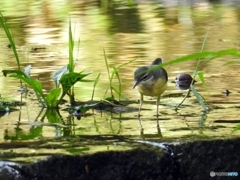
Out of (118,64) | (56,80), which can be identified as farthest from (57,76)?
(118,64)

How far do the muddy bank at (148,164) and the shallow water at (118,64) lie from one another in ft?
0.26

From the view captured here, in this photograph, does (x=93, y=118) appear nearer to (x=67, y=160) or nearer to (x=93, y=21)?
(x=67, y=160)

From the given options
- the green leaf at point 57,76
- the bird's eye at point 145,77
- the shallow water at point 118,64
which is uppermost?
the green leaf at point 57,76

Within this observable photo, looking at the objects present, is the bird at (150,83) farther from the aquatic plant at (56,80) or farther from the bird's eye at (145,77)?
the aquatic plant at (56,80)

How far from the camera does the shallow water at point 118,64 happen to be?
372 centimetres

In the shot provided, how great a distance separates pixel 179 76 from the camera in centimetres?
522

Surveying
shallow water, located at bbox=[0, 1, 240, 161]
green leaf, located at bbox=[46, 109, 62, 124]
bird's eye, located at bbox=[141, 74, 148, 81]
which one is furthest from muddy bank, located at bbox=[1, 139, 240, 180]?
bird's eye, located at bbox=[141, 74, 148, 81]

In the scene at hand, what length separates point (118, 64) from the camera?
5.79 m

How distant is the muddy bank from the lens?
3.24 metres

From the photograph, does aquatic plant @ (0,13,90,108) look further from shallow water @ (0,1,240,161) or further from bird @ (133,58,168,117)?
bird @ (133,58,168,117)

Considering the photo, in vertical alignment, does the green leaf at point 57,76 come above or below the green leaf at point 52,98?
above

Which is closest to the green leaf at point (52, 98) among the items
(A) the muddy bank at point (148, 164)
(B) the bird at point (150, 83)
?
(B) the bird at point (150, 83)

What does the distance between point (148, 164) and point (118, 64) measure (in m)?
2.44

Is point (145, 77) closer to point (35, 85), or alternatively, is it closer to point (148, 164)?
point (35, 85)
